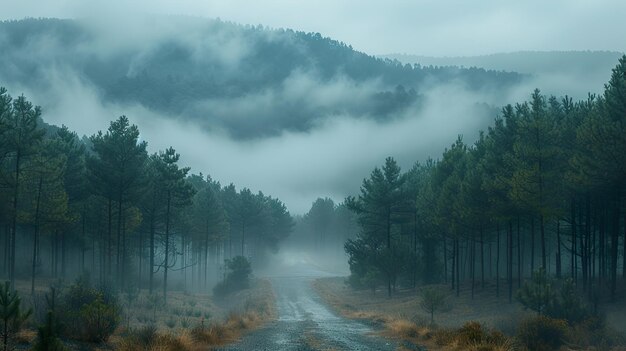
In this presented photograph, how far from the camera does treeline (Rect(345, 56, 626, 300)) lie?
3762cm

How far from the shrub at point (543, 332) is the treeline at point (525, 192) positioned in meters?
14.6

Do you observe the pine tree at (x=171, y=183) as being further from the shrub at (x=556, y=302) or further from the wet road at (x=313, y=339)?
the shrub at (x=556, y=302)

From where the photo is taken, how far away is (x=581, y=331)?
28156 millimetres

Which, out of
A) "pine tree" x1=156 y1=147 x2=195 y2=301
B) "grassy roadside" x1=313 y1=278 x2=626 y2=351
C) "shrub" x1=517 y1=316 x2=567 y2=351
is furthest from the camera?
"pine tree" x1=156 y1=147 x2=195 y2=301

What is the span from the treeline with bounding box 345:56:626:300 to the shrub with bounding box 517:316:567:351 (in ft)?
47.8

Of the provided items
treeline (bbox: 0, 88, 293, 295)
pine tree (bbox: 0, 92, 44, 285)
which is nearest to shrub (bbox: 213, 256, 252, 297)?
treeline (bbox: 0, 88, 293, 295)

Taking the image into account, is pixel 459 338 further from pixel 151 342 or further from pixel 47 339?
pixel 47 339

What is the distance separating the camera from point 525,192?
41906mm

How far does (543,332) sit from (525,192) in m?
18.9

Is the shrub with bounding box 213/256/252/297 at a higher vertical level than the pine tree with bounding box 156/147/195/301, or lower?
lower

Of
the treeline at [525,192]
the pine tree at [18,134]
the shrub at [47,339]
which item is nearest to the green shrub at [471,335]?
the shrub at [47,339]

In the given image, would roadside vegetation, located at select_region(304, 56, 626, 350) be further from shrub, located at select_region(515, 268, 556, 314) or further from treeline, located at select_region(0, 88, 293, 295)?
treeline, located at select_region(0, 88, 293, 295)

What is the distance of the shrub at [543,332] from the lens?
2380 cm


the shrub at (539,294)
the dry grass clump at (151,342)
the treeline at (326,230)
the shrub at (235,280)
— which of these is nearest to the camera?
the dry grass clump at (151,342)
